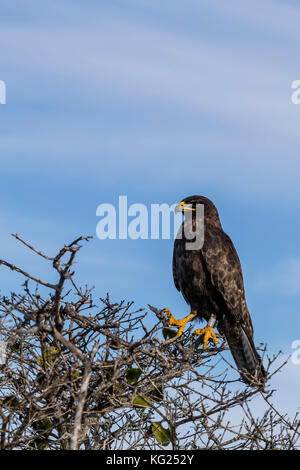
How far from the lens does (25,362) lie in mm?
7578

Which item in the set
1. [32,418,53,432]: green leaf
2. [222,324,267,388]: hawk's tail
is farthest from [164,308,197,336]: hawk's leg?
[32,418,53,432]: green leaf

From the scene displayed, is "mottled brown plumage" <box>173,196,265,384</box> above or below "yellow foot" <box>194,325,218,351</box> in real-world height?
above

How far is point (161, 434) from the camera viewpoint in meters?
7.66

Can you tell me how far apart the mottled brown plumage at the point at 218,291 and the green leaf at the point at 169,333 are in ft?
5.68

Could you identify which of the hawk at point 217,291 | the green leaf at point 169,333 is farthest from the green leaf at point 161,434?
the hawk at point 217,291

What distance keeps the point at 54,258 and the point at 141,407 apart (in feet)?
8.73

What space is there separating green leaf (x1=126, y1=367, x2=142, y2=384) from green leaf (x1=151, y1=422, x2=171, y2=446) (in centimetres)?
70

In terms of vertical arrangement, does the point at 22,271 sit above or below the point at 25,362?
above

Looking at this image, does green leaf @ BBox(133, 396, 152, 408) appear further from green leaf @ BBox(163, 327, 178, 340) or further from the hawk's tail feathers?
the hawk's tail feathers

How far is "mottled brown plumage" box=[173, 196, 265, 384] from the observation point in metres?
9.72

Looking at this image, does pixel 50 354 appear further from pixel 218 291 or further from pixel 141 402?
pixel 218 291
